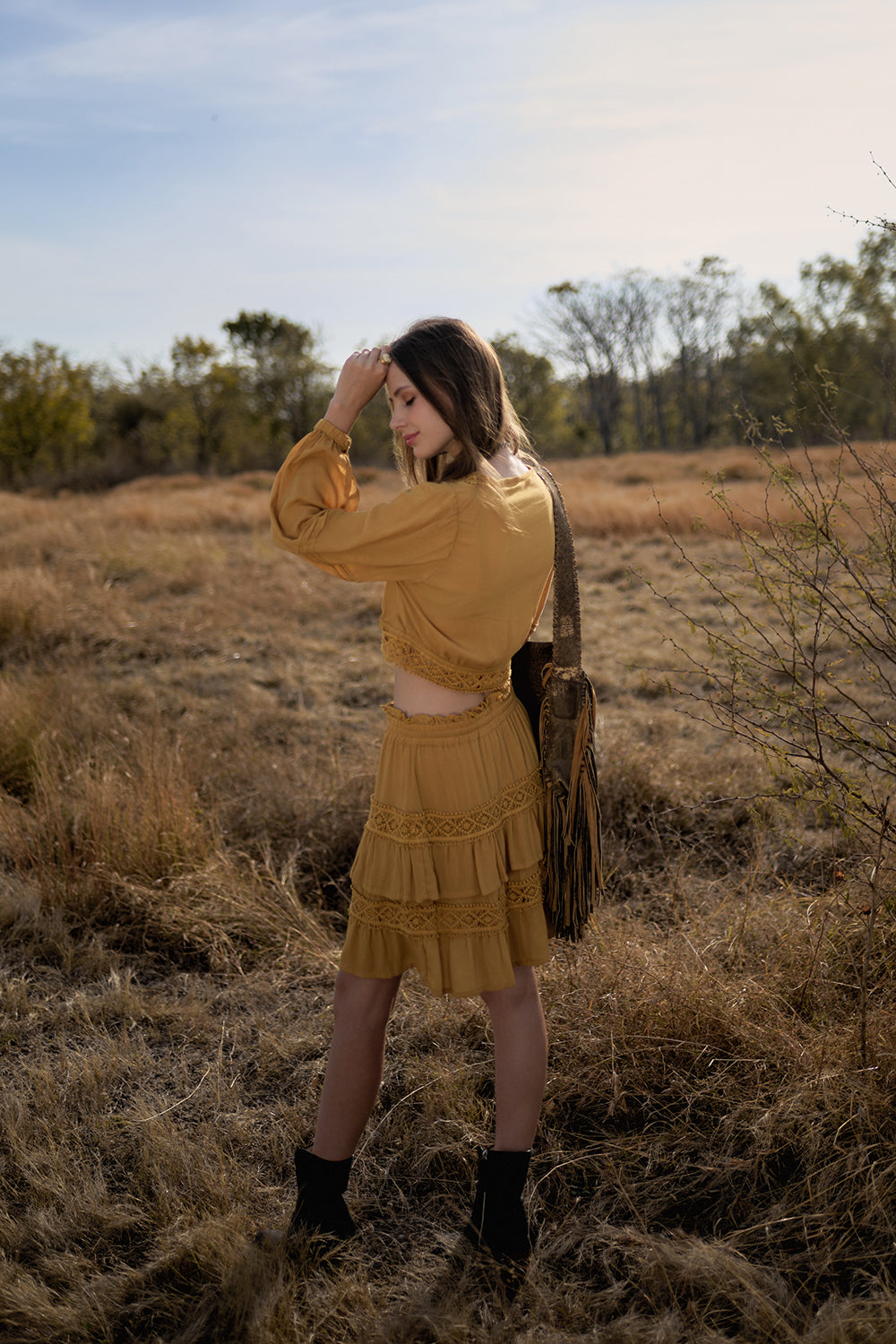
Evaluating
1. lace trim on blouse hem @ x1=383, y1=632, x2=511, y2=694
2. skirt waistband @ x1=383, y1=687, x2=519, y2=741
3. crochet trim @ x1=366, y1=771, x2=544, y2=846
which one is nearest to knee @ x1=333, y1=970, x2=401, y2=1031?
crochet trim @ x1=366, y1=771, x2=544, y2=846

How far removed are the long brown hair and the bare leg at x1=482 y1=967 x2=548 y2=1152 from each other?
1.02 m

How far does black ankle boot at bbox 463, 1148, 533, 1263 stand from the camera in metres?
1.89

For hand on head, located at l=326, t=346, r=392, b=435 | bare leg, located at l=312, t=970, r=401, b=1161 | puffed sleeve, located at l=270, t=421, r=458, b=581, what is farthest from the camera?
bare leg, located at l=312, t=970, r=401, b=1161

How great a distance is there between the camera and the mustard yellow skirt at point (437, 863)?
5.99ft

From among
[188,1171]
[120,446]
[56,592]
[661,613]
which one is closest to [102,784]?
[188,1171]

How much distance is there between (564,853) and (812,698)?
0.88 meters

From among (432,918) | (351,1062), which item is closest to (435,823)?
(432,918)

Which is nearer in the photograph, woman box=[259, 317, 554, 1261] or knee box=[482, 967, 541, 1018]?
woman box=[259, 317, 554, 1261]

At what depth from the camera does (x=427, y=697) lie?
185cm

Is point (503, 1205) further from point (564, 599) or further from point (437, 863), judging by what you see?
point (564, 599)

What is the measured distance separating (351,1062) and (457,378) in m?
1.32

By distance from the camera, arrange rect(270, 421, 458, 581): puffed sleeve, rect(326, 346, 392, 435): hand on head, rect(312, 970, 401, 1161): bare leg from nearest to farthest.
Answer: rect(270, 421, 458, 581): puffed sleeve < rect(326, 346, 392, 435): hand on head < rect(312, 970, 401, 1161): bare leg

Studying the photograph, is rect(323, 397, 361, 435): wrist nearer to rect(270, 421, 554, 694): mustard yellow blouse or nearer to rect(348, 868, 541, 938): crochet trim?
rect(270, 421, 554, 694): mustard yellow blouse

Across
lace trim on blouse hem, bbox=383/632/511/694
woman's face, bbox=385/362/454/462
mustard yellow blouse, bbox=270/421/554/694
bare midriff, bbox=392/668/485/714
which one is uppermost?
woman's face, bbox=385/362/454/462
